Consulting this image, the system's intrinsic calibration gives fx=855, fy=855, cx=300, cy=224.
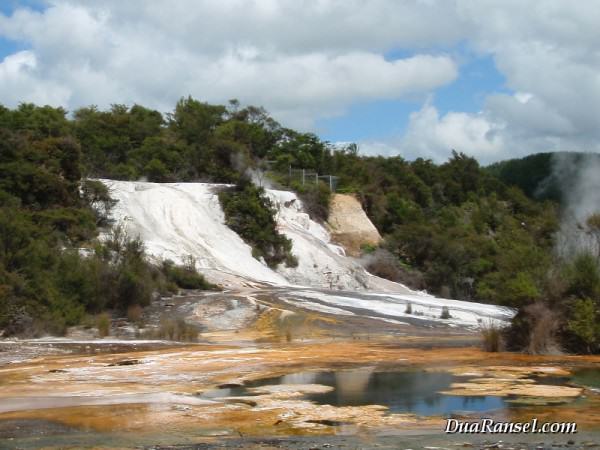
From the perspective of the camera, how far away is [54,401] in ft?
43.2

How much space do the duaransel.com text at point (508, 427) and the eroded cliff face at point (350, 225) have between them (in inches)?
1838

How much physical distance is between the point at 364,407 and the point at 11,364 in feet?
30.6

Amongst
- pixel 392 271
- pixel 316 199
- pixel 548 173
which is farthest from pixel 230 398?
pixel 548 173

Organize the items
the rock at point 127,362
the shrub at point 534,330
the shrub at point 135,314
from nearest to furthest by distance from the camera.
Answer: the rock at point 127,362 → the shrub at point 534,330 → the shrub at point 135,314

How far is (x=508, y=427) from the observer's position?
416 inches

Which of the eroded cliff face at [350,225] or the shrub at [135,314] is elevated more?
the eroded cliff face at [350,225]

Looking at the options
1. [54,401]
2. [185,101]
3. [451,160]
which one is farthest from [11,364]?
[451,160]

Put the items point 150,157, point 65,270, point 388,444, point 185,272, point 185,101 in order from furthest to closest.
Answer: point 185,101 < point 150,157 < point 185,272 < point 65,270 < point 388,444

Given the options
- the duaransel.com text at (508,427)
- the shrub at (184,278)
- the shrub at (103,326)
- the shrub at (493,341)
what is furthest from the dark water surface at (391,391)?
the shrub at (184,278)

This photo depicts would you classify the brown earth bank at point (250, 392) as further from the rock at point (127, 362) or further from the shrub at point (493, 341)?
the shrub at point (493, 341)

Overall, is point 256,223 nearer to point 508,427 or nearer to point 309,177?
point 309,177

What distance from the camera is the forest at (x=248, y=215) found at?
2117 cm

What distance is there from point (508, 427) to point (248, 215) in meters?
40.3

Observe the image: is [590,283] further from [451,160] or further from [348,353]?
[451,160]
